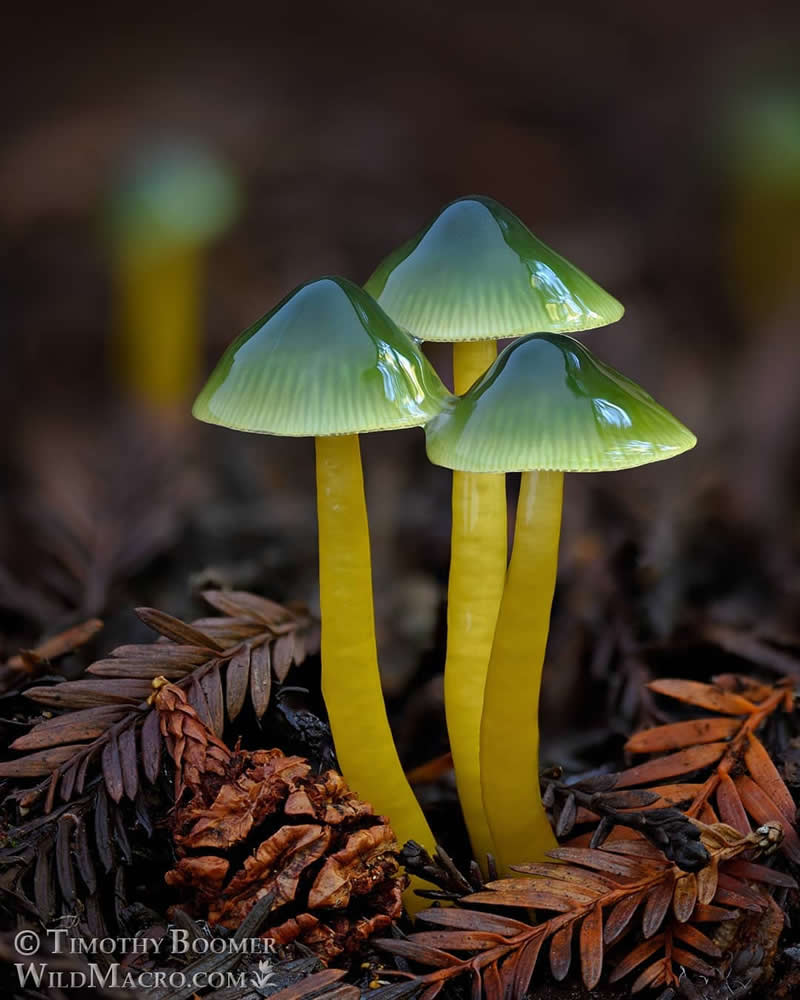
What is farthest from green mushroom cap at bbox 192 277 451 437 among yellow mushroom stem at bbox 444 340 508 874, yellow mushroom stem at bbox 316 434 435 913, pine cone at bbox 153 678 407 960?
pine cone at bbox 153 678 407 960

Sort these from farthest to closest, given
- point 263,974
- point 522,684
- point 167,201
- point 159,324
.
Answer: point 167,201
point 159,324
point 522,684
point 263,974

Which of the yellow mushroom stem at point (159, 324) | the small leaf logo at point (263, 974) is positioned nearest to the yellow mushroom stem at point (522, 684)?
the small leaf logo at point (263, 974)

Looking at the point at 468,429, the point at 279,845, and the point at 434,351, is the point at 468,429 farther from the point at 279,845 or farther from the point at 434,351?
the point at 434,351

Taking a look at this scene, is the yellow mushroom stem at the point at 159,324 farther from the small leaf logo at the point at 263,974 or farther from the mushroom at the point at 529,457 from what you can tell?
the small leaf logo at the point at 263,974

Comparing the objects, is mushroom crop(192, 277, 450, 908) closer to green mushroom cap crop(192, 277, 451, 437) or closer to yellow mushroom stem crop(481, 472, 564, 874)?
green mushroom cap crop(192, 277, 451, 437)

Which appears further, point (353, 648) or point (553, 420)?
point (353, 648)

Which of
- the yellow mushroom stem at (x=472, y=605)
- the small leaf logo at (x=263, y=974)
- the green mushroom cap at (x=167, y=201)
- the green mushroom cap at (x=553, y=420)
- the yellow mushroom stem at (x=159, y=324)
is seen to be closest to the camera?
the small leaf logo at (x=263, y=974)

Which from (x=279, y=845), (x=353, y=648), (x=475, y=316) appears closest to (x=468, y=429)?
(x=475, y=316)
